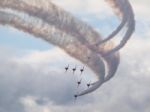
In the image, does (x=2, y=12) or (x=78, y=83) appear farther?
(x=78, y=83)

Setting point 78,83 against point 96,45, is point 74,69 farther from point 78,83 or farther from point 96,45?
point 96,45

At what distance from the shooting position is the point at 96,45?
124m

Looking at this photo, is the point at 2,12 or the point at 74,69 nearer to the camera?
the point at 2,12

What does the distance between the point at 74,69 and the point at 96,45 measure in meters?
14.7

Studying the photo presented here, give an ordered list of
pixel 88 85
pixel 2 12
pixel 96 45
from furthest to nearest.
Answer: pixel 88 85
pixel 96 45
pixel 2 12

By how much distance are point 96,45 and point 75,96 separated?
12825 millimetres

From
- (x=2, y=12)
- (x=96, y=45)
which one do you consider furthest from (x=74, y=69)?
(x=2, y=12)

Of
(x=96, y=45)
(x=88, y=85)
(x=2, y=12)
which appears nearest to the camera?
(x=2, y=12)

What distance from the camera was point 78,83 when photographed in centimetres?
13675

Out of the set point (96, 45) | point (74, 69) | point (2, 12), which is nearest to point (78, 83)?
point (74, 69)

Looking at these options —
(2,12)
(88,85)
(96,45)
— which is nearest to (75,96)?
(88,85)

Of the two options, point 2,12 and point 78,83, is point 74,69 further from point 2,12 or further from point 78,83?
point 2,12

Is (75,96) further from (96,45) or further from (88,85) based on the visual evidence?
(96,45)

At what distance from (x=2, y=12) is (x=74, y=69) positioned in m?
27.3
